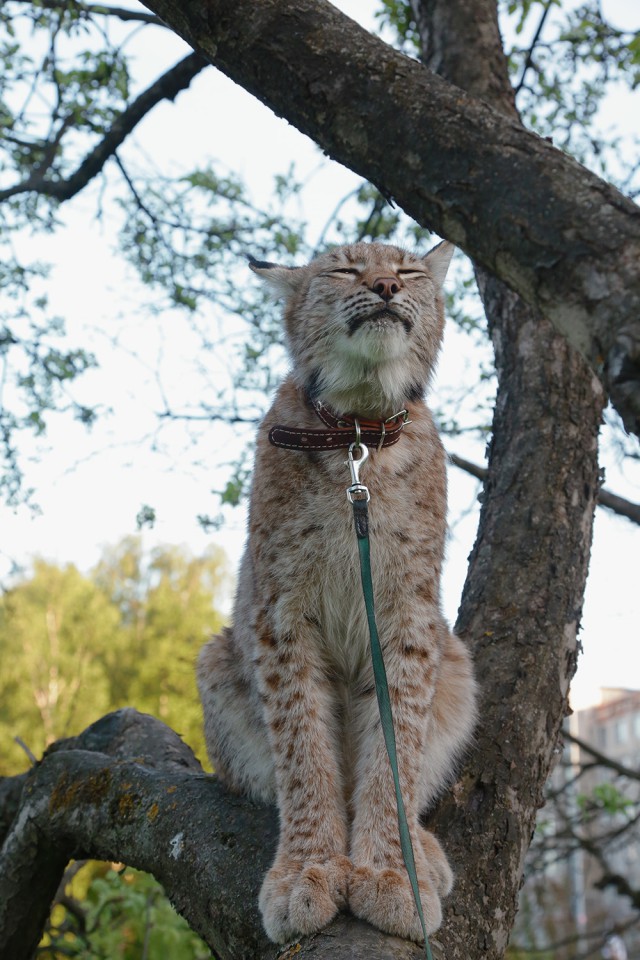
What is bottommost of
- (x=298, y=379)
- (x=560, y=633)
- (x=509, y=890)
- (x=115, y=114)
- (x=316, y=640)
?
(x=509, y=890)

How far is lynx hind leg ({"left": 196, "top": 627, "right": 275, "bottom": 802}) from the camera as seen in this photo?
10.8 ft

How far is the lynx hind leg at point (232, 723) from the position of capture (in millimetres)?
3281

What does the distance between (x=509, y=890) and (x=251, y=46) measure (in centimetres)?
258

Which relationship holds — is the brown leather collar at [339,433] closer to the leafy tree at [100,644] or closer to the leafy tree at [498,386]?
the leafy tree at [498,386]

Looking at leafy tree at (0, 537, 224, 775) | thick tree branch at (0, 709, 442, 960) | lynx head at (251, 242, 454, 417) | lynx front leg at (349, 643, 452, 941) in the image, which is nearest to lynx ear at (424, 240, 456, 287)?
lynx head at (251, 242, 454, 417)

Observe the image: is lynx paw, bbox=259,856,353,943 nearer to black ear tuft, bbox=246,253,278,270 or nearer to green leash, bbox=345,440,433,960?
green leash, bbox=345,440,433,960

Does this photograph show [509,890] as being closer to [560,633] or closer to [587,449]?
[560,633]

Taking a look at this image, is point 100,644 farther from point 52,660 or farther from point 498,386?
point 498,386

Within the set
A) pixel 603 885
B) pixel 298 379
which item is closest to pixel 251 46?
pixel 298 379

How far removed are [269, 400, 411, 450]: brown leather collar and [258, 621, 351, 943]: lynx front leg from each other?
65 centimetres

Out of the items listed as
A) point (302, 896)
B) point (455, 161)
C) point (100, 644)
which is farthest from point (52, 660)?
point (455, 161)

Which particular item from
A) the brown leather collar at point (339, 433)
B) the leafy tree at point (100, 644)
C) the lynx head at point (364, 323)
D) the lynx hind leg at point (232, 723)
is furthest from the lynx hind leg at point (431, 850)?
the leafy tree at point (100, 644)

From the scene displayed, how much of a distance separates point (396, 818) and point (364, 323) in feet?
5.48

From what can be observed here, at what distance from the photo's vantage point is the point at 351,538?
3.11 metres
